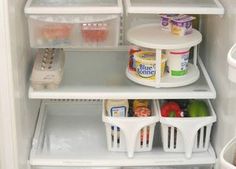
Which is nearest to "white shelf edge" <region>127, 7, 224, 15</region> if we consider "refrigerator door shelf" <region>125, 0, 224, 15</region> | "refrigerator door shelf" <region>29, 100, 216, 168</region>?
"refrigerator door shelf" <region>125, 0, 224, 15</region>

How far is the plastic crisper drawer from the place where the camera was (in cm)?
142

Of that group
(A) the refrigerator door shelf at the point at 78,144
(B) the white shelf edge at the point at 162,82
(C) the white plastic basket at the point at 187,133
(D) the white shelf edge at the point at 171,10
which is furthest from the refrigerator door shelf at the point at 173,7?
(A) the refrigerator door shelf at the point at 78,144

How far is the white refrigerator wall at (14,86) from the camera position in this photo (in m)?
1.30

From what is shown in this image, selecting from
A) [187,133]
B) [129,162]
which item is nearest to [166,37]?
[187,133]

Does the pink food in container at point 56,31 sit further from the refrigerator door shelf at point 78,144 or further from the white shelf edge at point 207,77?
the white shelf edge at point 207,77

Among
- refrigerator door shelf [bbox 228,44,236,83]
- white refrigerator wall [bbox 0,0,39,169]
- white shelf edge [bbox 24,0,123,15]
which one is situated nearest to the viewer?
refrigerator door shelf [bbox 228,44,236,83]

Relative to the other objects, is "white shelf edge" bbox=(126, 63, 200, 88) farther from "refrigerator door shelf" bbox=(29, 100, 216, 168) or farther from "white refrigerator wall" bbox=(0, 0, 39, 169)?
"white refrigerator wall" bbox=(0, 0, 39, 169)

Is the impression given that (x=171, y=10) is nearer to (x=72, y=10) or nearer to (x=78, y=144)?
(x=72, y=10)

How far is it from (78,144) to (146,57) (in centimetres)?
40

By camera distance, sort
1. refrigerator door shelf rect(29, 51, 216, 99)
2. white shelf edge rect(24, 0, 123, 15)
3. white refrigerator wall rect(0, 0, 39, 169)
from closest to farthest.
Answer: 1. white refrigerator wall rect(0, 0, 39, 169)
2. white shelf edge rect(24, 0, 123, 15)
3. refrigerator door shelf rect(29, 51, 216, 99)

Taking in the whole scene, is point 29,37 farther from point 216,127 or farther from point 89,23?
point 216,127

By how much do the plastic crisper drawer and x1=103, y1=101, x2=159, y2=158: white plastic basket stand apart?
249 mm

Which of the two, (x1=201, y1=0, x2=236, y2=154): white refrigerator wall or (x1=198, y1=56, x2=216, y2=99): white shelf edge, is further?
(x1=198, y1=56, x2=216, y2=99): white shelf edge

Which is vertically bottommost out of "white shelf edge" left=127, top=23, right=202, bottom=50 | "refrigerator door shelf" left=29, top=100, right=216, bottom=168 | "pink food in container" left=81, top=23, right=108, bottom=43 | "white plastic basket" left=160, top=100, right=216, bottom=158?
"refrigerator door shelf" left=29, top=100, right=216, bottom=168
